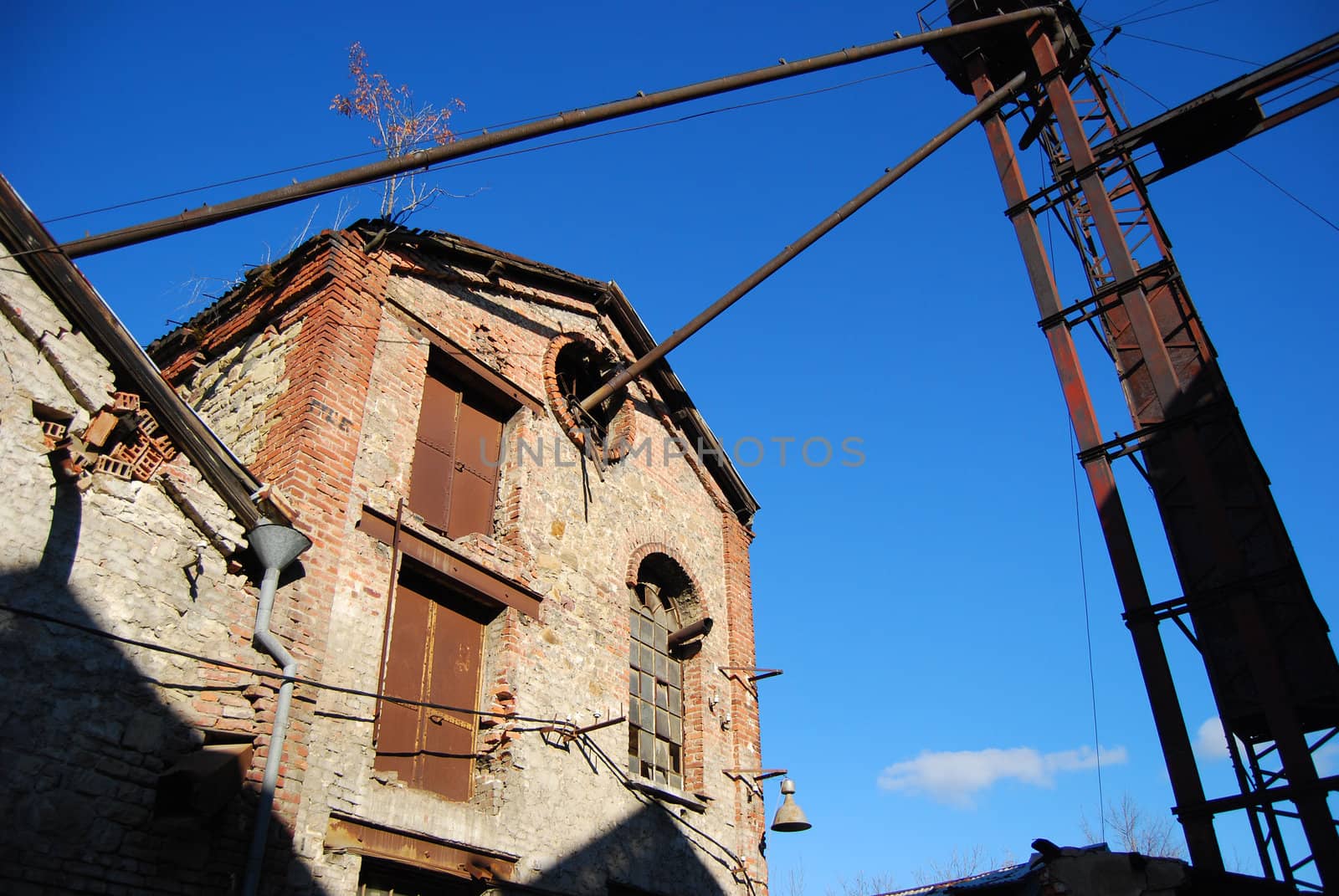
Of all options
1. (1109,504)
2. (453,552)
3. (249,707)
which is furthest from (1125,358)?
(249,707)

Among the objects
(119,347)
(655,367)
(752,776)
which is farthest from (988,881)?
(119,347)

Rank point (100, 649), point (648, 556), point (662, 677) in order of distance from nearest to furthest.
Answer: point (100, 649) < point (662, 677) < point (648, 556)

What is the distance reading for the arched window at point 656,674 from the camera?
10891 millimetres

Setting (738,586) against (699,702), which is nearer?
(699,702)

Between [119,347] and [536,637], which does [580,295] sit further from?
[119,347]

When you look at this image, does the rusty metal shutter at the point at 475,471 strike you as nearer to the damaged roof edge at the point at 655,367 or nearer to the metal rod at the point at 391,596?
the metal rod at the point at 391,596

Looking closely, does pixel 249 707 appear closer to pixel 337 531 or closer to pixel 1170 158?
pixel 337 531

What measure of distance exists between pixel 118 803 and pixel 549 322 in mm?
7367

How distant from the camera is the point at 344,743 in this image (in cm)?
736

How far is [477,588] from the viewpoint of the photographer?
363 inches

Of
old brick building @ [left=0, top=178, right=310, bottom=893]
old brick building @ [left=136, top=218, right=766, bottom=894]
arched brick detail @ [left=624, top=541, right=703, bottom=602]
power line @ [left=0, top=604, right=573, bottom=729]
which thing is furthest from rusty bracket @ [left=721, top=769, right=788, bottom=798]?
old brick building @ [left=0, top=178, right=310, bottom=893]

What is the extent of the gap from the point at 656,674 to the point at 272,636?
5538mm

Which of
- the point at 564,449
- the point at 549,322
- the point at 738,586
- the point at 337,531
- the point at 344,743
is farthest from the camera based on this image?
the point at 738,586

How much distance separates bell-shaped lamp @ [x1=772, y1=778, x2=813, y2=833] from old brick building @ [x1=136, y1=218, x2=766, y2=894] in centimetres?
75
